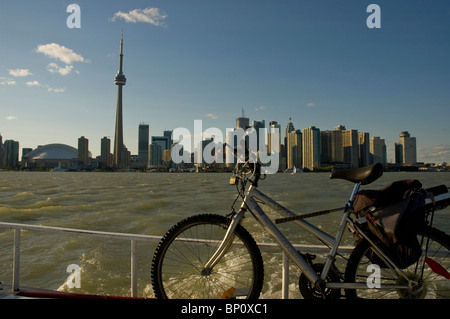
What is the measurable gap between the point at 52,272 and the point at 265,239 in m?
8.70

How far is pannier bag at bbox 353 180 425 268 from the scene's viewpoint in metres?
1.99

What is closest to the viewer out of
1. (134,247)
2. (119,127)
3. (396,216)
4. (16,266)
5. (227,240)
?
(396,216)

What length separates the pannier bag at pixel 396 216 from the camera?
1993 millimetres

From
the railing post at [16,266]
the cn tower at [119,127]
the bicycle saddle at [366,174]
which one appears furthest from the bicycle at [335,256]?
the cn tower at [119,127]

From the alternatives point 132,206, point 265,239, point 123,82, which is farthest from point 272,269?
point 123,82

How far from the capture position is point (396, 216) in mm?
2002

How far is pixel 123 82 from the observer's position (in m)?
157

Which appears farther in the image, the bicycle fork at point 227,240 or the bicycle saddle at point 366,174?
the bicycle fork at point 227,240

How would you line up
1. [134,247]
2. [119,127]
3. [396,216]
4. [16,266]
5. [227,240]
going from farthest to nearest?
[119,127]
[16,266]
[134,247]
[227,240]
[396,216]

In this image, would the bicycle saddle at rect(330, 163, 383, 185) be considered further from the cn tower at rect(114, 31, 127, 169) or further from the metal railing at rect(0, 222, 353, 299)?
the cn tower at rect(114, 31, 127, 169)

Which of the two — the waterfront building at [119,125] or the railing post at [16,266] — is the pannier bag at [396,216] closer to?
the railing post at [16,266]

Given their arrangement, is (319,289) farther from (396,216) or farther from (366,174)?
(366,174)

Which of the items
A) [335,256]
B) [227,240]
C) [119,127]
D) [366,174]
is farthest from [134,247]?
[119,127]

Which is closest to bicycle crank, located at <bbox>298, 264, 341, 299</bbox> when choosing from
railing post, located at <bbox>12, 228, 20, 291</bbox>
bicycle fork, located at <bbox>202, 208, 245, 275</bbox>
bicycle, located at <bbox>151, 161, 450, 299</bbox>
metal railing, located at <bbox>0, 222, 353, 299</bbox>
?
bicycle, located at <bbox>151, 161, 450, 299</bbox>
